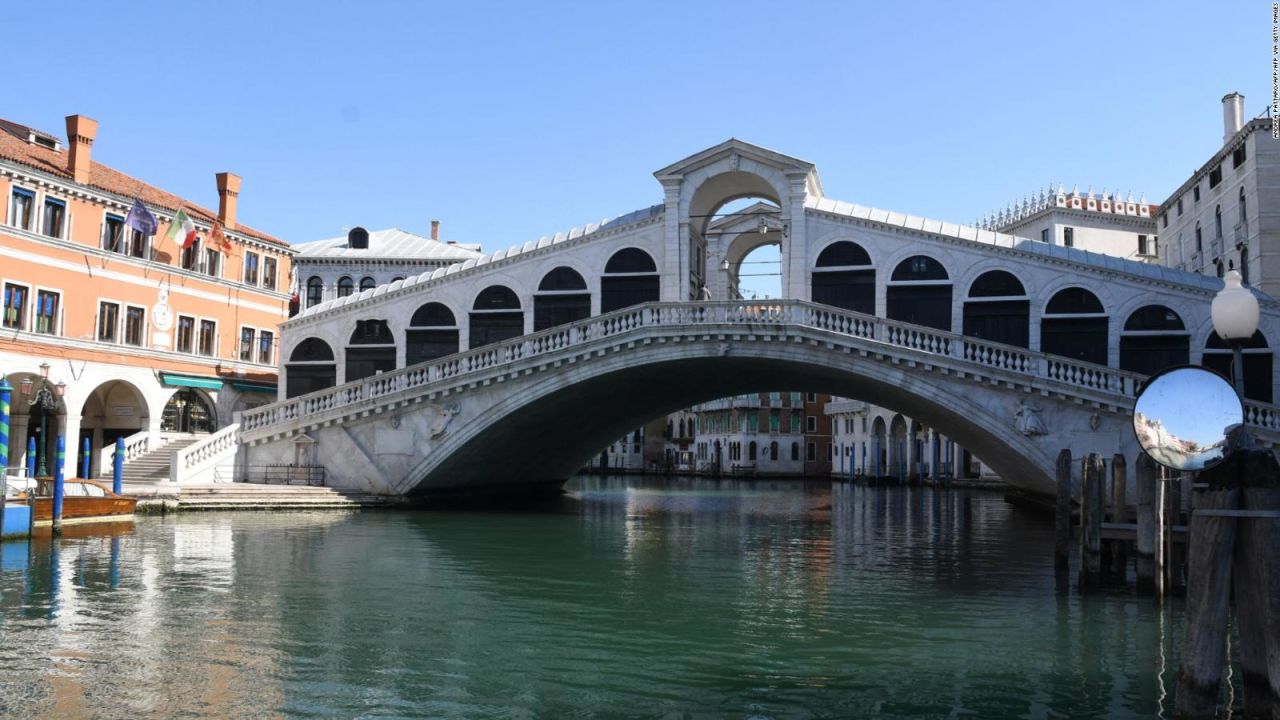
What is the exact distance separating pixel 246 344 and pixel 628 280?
12404 millimetres

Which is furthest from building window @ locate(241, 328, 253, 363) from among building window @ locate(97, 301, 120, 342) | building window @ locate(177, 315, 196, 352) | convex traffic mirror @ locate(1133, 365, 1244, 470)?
convex traffic mirror @ locate(1133, 365, 1244, 470)

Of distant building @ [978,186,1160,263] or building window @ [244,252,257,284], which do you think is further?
distant building @ [978,186,1160,263]

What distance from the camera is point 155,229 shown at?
27.9 meters

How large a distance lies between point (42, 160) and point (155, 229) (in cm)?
310

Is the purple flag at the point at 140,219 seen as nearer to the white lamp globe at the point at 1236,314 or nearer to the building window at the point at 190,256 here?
the building window at the point at 190,256

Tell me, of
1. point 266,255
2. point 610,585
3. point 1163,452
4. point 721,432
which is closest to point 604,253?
point 266,255

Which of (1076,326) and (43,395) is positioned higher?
(1076,326)

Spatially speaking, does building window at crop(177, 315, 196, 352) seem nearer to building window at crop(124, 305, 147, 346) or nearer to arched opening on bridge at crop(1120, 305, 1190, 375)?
building window at crop(124, 305, 147, 346)

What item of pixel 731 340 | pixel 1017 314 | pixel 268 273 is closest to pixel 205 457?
pixel 268 273

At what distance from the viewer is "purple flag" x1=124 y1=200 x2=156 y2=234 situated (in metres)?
27.0

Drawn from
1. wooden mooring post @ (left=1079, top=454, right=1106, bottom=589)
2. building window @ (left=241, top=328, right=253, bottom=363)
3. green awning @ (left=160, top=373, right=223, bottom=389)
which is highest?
building window @ (left=241, top=328, right=253, bottom=363)

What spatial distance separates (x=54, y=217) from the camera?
25.8 metres

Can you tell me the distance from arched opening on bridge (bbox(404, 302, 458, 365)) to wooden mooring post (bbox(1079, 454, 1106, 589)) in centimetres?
2008

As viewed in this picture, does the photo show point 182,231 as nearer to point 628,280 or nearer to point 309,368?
point 309,368
